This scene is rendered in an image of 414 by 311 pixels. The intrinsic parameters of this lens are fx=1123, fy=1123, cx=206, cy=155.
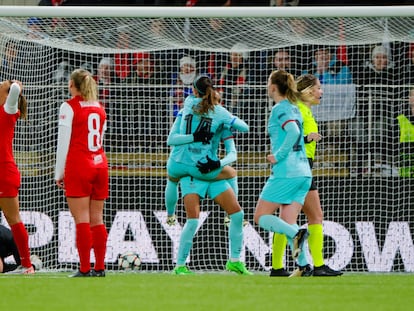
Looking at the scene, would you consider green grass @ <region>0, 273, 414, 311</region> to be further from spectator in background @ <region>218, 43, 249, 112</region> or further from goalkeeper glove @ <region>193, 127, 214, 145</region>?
spectator in background @ <region>218, 43, 249, 112</region>

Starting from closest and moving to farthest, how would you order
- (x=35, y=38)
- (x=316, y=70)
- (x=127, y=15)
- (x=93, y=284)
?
(x=93, y=284) → (x=127, y=15) → (x=35, y=38) → (x=316, y=70)

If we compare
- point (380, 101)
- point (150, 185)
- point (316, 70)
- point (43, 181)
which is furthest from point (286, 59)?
point (43, 181)

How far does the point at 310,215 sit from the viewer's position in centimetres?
1083

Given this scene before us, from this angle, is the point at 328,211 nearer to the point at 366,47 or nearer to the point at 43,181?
the point at 366,47

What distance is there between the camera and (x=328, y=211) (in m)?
13.4

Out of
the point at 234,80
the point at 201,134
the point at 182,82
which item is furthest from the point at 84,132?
the point at 234,80

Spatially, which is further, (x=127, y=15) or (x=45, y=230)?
(x=45, y=230)

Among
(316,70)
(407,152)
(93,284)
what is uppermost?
(316,70)

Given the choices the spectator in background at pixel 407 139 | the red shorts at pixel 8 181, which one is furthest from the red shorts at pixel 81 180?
the spectator in background at pixel 407 139

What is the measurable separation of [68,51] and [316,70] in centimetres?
305

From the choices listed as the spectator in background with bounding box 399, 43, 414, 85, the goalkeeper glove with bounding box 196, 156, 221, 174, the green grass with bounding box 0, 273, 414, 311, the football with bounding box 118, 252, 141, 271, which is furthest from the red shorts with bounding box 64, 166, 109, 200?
the spectator in background with bounding box 399, 43, 414, 85

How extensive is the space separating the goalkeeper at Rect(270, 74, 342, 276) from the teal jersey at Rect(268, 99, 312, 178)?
0.39 m

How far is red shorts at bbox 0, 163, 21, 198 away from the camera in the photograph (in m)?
10.8

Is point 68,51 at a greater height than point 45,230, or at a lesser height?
greater
